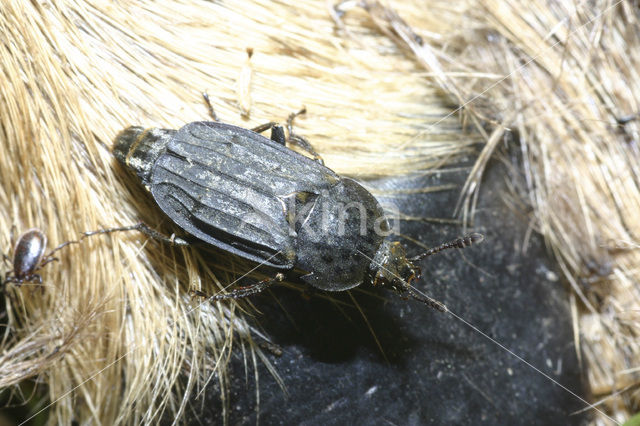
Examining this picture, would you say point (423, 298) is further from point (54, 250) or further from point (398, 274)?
point (54, 250)

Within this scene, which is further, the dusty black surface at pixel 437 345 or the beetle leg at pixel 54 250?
the dusty black surface at pixel 437 345

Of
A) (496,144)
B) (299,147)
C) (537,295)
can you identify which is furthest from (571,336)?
(299,147)

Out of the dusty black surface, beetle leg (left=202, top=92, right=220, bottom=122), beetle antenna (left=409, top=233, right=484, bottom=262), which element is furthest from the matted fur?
beetle antenna (left=409, top=233, right=484, bottom=262)

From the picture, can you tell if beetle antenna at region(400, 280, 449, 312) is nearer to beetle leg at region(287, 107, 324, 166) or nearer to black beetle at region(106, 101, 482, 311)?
black beetle at region(106, 101, 482, 311)

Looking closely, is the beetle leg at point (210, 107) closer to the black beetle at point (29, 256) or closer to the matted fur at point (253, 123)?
the matted fur at point (253, 123)

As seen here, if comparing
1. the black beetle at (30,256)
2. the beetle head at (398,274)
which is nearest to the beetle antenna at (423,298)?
the beetle head at (398,274)

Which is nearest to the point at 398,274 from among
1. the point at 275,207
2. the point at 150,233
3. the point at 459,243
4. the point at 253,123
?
the point at 459,243

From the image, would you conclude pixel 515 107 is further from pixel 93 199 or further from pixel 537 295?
pixel 93 199
